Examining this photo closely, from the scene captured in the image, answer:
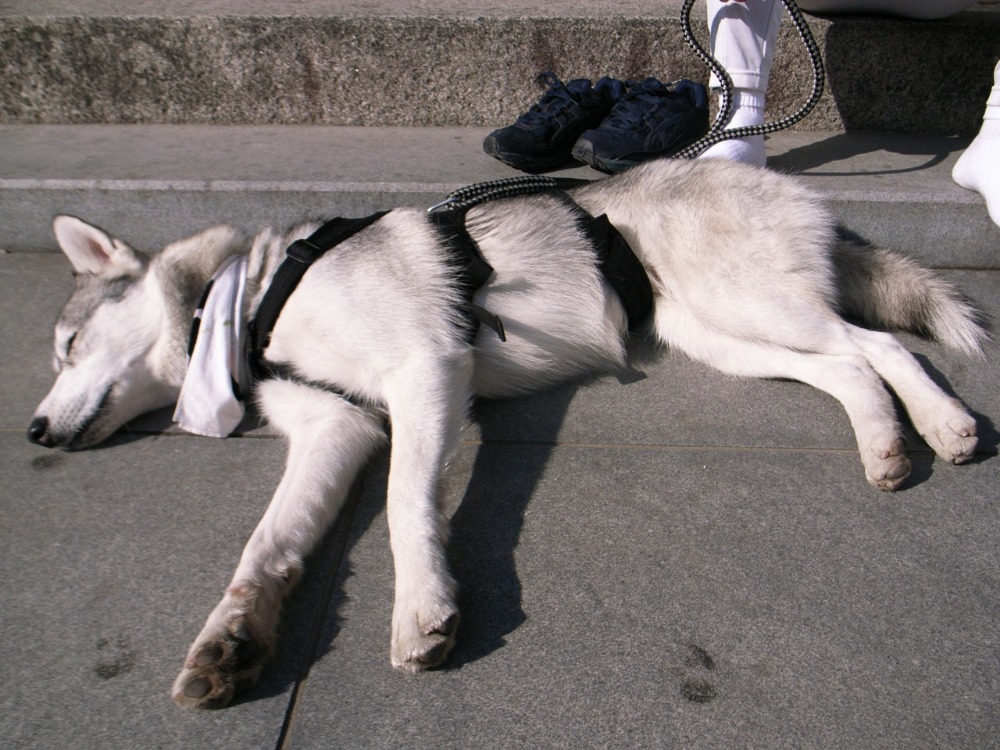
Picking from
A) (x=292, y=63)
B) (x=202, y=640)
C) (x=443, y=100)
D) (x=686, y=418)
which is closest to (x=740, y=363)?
(x=686, y=418)

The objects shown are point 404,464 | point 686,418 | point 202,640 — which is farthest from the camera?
point 686,418

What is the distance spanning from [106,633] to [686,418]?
209 centimetres

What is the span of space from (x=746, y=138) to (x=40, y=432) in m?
3.53

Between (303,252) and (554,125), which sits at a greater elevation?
(554,125)

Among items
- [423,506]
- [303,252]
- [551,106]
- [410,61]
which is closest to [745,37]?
[551,106]

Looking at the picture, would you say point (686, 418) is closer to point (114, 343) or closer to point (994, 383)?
point (994, 383)

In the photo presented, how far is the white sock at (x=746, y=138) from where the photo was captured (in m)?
3.69

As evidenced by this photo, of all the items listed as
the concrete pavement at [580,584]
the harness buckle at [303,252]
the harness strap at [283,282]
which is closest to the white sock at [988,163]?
the concrete pavement at [580,584]

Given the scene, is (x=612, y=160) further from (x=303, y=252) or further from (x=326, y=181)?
(x=303, y=252)

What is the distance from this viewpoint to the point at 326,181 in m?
3.74

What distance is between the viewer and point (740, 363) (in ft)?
9.88

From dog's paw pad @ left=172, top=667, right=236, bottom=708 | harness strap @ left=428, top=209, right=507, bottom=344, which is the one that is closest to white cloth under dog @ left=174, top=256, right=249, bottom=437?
harness strap @ left=428, top=209, right=507, bottom=344

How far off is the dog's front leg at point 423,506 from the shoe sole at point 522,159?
1.68 meters

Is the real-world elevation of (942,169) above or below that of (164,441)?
above
